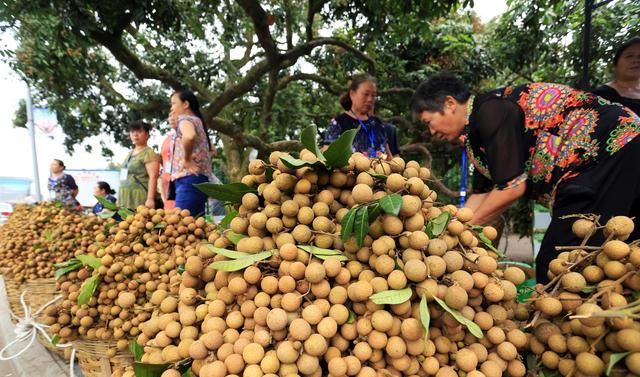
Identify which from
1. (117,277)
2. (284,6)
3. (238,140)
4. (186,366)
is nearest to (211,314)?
(186,366)

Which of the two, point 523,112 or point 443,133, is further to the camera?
point 443,133

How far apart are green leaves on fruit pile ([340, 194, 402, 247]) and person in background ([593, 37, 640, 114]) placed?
2.25 m

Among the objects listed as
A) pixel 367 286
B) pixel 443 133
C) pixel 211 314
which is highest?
pixel 443 133

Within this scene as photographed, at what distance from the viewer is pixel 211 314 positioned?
2.77 ft

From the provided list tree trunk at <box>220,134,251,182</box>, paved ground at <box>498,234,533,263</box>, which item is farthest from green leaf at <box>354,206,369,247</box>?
tree trunk at <box>220,134,251,182</box>

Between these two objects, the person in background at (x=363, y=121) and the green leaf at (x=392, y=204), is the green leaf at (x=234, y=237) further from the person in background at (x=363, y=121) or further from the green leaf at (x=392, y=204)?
the person in background at (x=363, y=121)

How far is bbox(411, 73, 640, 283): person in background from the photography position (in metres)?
1.34

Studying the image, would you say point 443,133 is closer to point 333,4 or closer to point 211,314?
point 211,314

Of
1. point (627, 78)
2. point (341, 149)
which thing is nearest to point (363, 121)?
point (627, 78)

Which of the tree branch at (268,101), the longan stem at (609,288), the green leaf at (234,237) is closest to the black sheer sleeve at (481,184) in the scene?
the longan stem at (609,288)

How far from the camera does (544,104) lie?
4.90 ft

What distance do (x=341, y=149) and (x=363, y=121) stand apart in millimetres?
1953

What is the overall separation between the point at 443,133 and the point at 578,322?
107cm

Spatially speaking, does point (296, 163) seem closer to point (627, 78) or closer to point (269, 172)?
point (269, 172)
